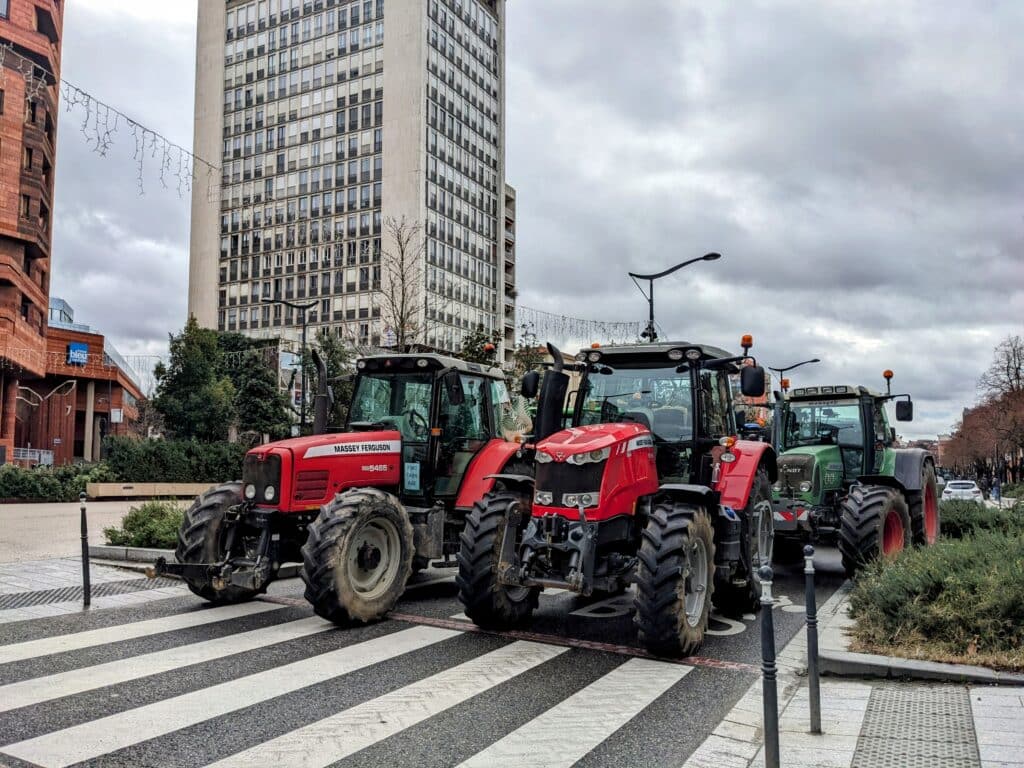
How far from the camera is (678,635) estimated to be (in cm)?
686

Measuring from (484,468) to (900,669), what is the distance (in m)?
5.20

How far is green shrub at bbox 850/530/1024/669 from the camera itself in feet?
21.0

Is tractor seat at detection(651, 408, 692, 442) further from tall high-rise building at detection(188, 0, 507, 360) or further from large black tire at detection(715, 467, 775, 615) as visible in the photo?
tall high-rise building at detection(188, 0, 507, 360)

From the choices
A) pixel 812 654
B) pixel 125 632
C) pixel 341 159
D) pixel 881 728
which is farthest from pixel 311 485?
pixel 341 159

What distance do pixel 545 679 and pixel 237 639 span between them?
2918 millimetres

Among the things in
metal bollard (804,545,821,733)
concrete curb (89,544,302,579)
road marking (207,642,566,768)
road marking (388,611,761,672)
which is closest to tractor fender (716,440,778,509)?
road marking (388,611,761,672)

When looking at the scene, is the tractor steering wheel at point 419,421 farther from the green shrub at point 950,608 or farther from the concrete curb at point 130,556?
the green shrub at point 950,608

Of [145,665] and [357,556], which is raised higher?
[357,556]

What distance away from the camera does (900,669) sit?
6258 millimetres

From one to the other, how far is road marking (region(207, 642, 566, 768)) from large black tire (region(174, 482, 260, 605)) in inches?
132

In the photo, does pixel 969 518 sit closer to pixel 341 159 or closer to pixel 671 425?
pixel 671 425

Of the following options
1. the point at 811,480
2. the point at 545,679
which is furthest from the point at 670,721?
the point at 811,480

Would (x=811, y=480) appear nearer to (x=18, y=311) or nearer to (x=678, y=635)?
(x=678, y=635)

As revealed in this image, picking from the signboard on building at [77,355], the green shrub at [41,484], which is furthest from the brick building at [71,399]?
the green shrub at [41,484]
